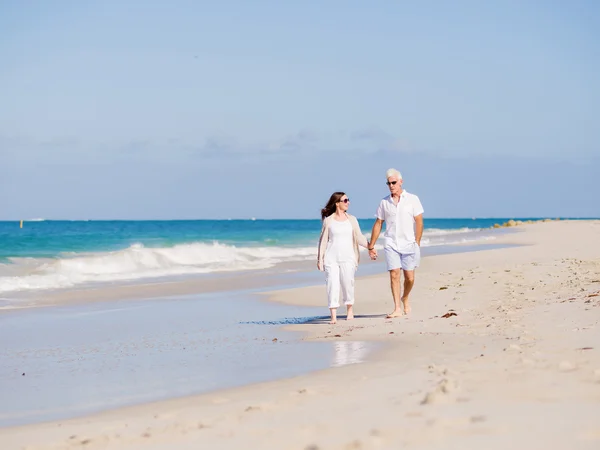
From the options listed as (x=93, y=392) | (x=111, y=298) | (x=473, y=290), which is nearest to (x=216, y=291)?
(x=111, y=298)

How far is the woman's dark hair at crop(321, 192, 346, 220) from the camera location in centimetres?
1077

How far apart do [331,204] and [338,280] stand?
1.06m

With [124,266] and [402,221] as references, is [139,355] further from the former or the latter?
[124,266]

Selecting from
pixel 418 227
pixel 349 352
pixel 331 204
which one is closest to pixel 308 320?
pixel 331 204

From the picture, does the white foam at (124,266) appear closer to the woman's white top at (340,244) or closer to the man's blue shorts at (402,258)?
the woman's white top at (340,244)

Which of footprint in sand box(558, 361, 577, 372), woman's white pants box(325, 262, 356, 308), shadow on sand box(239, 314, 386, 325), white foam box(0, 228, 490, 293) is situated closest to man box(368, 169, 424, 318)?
woman's white pants box(325, 262, 356, 308)

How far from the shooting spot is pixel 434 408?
15.4 feet

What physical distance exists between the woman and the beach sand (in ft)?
5.27

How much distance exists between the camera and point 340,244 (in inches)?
421

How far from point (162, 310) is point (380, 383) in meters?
7.75

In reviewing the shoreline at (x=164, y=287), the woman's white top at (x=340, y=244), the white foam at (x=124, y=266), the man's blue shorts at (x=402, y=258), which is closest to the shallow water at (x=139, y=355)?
the woman's white top at (x=340, y=244)

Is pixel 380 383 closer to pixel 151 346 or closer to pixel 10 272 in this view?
pixel 151 346

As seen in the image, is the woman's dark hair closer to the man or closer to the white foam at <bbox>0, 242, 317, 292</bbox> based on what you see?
the man

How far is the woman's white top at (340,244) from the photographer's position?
10672 millimetres
